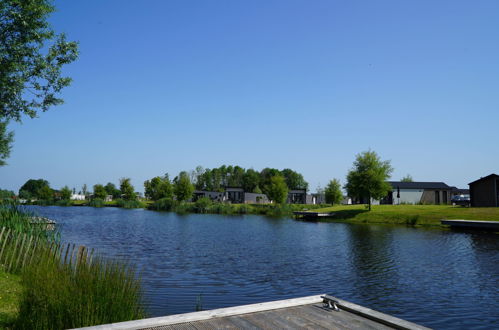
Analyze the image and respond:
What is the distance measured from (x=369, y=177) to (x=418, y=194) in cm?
2254

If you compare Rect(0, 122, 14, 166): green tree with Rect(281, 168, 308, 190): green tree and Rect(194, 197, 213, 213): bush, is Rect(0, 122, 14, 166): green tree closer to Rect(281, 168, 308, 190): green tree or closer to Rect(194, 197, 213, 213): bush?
Rect(194, 197, 213, 213): bush

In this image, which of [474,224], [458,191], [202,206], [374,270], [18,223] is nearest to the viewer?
[18,223]

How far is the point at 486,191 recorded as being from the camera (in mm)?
46125

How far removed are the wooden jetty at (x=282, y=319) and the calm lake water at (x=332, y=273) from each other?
4.13 metres

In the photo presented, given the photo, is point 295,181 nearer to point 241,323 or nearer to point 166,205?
point 166,205

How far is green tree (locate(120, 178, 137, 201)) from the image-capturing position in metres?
113

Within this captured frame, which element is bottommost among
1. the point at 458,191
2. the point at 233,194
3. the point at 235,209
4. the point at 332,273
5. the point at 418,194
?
the point at 332,273

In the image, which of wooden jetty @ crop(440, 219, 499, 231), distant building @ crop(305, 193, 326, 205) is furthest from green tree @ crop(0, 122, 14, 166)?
distant building @ crop(305, 193, 326, 205)

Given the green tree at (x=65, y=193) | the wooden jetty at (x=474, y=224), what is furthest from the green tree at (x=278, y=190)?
the green tree at (x=65, y=193)

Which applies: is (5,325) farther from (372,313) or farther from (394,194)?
(394,194)

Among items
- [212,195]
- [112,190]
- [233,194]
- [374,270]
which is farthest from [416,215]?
[112,190]

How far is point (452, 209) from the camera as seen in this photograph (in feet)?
146

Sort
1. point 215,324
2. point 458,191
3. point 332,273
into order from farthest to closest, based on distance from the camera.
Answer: point 458,191 < point 332,273 < point 215,324

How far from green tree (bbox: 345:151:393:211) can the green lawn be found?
45994 millimetres
